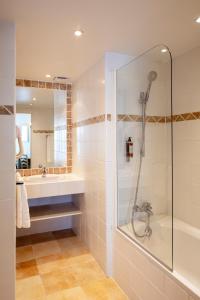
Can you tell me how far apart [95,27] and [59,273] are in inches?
95.2

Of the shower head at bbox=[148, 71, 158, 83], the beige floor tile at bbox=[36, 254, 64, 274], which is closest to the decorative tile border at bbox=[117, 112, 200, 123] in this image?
the shower head at bbox=[148, 71, 158, 83]

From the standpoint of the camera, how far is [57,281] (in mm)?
2283

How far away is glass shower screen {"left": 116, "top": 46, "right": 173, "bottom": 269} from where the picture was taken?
2.34 meters

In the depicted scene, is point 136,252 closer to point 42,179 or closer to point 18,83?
point 42,179

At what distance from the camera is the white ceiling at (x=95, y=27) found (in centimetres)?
151

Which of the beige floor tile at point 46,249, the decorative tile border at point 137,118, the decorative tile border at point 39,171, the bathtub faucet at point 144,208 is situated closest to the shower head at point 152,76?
the decorative tile border at point 137,118

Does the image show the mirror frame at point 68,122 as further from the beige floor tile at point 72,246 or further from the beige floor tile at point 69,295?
the beige floor tile at point 69,295

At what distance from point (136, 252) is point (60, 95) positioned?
243 centimetres

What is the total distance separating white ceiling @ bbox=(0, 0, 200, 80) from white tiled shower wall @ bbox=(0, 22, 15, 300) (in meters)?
0.20

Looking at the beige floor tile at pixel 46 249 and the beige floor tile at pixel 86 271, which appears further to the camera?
the beige floor tile at pixel 46 249

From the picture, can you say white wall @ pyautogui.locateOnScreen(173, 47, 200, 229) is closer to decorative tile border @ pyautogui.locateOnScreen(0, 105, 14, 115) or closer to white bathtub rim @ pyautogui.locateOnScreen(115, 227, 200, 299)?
white bathtub rim @ pyautogui.locateOnScreen(115, 227, 200, 299)

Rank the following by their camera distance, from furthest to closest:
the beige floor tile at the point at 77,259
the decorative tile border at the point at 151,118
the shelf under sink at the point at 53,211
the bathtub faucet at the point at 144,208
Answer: the shelf under sink at the point at 53,211 → the beige floor tile at the point at 77,259 → the bathtub faucet at the point at 144,208 → the decorative tile border at the point at 151,118

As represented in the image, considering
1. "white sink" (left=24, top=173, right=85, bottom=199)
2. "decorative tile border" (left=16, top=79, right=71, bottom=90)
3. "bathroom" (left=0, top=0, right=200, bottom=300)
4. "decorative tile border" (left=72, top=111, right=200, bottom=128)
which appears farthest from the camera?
"decorative tile border" (left=16, top=79, right=71, bottom=90)

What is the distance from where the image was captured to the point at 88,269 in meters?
2.49
